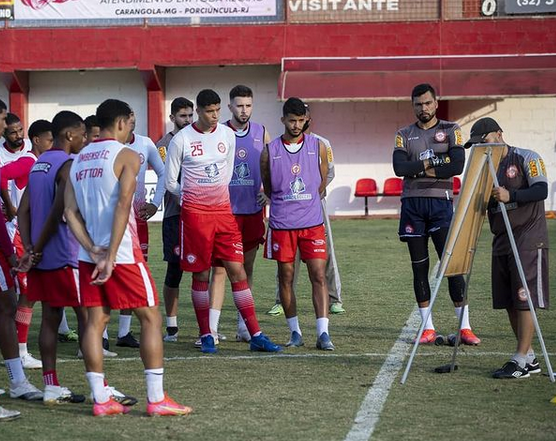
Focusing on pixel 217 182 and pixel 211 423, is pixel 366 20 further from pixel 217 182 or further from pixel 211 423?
pixel 211 423

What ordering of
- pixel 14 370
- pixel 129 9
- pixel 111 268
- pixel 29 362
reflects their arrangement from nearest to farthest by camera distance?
pixel 111 268 < pixel 14 370 < pixel 29 362 < pixel 129 9

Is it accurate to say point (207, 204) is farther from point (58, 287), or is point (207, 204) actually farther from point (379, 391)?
point (379, 391)

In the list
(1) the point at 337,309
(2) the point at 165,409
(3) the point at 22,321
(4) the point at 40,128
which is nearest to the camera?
(2) the point at 165,409

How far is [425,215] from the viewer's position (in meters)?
10.3

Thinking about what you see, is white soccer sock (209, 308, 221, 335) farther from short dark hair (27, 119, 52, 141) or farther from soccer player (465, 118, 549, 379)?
soccer player (465, 118, 549, 379)

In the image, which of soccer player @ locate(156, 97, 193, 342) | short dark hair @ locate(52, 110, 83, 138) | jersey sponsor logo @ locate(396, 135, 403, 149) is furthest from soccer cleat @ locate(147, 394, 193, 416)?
jersey sponsor logo @ locate(396, 135, 403, 149)

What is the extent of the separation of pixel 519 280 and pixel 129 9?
23.7m

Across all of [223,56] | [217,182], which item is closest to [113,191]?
[217,182]

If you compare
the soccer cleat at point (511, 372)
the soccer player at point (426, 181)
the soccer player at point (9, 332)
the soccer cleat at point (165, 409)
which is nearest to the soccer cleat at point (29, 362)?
the soccer player at point (9, 332)

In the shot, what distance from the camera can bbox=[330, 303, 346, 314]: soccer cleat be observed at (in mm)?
12305

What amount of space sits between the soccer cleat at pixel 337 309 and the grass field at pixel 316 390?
14cm

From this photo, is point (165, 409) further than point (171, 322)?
No

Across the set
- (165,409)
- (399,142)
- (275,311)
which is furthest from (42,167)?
(275,311)

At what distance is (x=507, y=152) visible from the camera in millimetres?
8406
